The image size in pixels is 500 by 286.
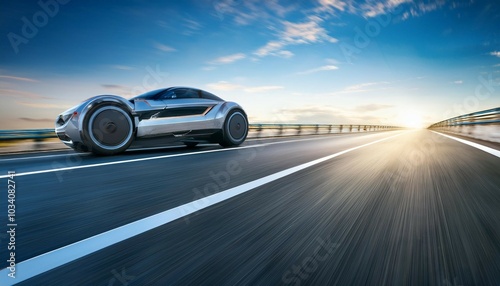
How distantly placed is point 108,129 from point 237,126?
3471 millimetres

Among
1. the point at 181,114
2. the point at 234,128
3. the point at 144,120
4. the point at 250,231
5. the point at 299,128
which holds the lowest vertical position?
the point at 250,231

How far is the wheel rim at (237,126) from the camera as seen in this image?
332 inches

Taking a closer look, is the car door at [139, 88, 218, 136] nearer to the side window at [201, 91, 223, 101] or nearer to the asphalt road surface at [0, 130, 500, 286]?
the side window at [201, 91, 223, 101]

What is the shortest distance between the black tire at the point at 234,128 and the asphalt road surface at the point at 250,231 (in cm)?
435

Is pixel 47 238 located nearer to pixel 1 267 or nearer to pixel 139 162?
pixel 1 267

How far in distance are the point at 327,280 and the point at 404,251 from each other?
598 mm

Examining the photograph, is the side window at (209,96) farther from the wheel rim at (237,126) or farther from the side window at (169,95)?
the side window at (169,95)

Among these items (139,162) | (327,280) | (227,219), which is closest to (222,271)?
(327,280)

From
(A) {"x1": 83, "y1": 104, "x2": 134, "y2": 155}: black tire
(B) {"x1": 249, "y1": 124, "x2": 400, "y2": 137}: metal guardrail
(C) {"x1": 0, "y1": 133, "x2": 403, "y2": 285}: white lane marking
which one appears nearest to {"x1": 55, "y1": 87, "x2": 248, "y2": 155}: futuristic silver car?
(A) {"x1": 83, "y1": 104, "x2": 134, "y2": 155}: black tire

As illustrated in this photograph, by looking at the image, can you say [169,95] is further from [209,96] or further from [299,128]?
[299,128]

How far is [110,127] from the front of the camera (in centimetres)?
625

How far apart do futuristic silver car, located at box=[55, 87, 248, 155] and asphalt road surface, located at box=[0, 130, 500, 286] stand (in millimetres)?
2264

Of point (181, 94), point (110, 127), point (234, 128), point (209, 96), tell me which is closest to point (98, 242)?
point (110, 127)

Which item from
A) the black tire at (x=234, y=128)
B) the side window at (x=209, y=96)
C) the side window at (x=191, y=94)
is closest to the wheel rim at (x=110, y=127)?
the side window at (x=191, y=94)
